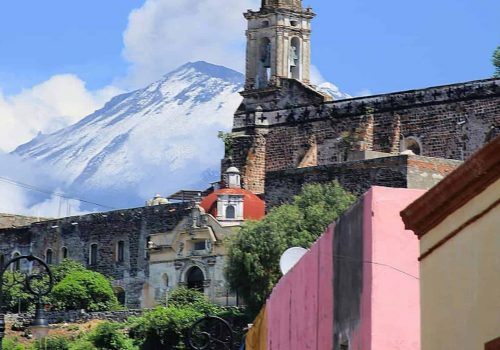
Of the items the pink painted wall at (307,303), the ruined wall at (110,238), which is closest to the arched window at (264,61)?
the ruined wall at (110,238)

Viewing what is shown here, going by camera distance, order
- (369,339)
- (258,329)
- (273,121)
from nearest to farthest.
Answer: (369,339)
(258,329)
(273,121)

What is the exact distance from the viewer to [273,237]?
65.8 metres

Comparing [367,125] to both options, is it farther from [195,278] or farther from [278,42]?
[278,42]

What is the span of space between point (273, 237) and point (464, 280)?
52095mm

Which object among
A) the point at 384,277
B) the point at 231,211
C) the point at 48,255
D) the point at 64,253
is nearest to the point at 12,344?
the point at 231,211

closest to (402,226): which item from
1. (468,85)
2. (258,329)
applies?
(258,329)

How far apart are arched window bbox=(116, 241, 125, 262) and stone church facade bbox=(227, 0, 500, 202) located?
631 centimetres

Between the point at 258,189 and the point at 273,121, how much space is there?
3240 mm

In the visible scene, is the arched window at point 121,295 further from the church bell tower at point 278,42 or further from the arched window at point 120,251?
the church bell tower at point 278,42

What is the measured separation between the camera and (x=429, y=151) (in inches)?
2832

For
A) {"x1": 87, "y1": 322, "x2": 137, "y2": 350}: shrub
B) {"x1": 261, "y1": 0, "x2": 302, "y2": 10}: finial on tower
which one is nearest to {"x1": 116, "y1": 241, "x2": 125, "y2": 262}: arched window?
{"x1": 87, "y1": 322, "x2": 137, "y2": 350}: shrub

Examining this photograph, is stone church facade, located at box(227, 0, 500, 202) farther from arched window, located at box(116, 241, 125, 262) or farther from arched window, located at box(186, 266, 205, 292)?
arched window, located at box(116, 241, 125, 262)

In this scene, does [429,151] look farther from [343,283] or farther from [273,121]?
[343,283]

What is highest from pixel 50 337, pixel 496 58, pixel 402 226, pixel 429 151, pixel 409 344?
pixel 496 58
